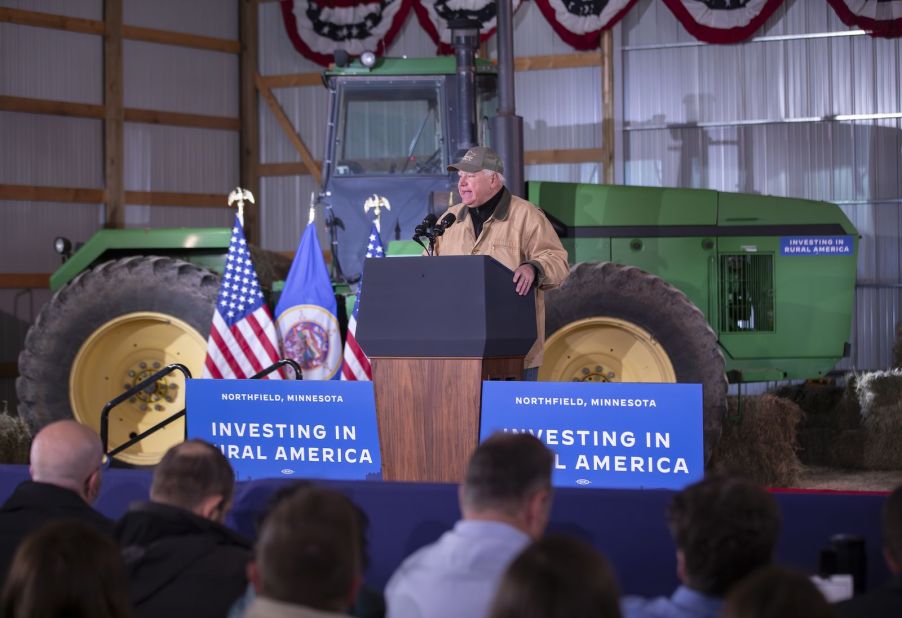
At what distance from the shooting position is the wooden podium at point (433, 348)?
4215 millimetres

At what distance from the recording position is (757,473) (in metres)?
8.03

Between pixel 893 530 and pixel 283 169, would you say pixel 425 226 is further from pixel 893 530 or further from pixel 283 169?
pixel 283 169

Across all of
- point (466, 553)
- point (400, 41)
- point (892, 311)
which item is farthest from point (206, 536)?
point (400, 41)

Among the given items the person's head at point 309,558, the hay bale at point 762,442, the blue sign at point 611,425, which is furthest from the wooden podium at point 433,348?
the hay bale at point 762,442

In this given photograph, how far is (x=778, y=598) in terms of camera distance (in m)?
1.67

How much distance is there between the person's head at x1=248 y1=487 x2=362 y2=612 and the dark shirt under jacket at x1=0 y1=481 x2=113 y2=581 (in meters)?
1.12

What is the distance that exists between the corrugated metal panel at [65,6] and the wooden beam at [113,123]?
11cm

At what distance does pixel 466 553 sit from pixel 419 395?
6.38 feet

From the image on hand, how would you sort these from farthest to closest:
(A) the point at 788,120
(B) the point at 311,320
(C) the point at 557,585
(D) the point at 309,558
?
(A) the point at 788,120 → (B) the point at 311,320 → (D) the point at 309,558 → (C) the point at 557,585

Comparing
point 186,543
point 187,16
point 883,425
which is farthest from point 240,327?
point 187,16

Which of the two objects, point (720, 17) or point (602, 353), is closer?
point (602, 353)

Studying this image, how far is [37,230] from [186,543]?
10.8m

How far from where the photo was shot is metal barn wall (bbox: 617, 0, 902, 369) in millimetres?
12547

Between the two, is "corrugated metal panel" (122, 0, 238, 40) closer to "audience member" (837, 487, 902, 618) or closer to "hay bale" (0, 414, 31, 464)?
"hay bale" (0, 414, 31, 464)
